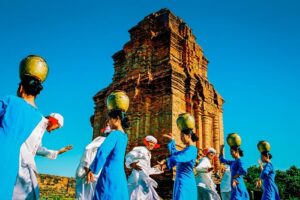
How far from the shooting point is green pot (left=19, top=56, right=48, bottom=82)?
320 centimetres

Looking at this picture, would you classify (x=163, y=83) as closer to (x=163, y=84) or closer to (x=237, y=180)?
(x=163, y=84)

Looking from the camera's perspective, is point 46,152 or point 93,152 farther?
point 93,152

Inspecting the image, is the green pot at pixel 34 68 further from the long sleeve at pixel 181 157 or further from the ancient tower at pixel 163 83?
the ancient tower at pixel 163 83

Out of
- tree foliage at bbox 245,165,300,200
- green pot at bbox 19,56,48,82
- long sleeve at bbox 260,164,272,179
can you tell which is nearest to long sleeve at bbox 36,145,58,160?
green pot at bbox 19,56,48,82

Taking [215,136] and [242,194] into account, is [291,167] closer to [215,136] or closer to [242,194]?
[215,136]

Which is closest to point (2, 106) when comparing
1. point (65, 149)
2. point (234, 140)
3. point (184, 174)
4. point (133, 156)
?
point (65, 149)

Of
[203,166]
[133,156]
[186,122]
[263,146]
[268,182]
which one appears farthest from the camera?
[263,146]

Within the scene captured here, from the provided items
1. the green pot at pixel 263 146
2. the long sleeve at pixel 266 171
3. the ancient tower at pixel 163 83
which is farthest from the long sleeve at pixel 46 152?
the ancient tower at pixel 163 83

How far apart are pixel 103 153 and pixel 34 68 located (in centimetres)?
121

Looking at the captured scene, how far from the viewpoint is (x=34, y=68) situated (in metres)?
3.21

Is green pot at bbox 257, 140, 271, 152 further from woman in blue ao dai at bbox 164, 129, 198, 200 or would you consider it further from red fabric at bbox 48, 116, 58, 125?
red fabric at bbox 48, 116, 58, 125

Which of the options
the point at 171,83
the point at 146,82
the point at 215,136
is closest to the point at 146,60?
the point at 146,82

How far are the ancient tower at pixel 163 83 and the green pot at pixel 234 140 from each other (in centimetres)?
460

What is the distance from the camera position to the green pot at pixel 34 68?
3197 millimetres
